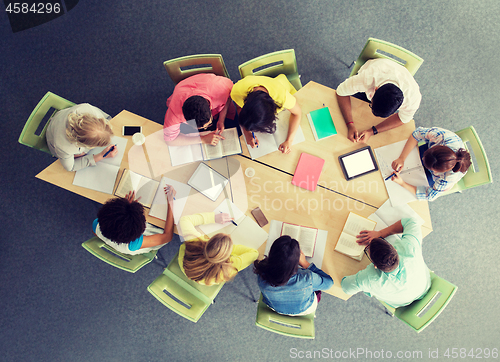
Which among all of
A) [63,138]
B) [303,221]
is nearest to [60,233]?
[63,138]

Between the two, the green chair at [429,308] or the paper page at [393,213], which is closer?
the green chair at [429,308]

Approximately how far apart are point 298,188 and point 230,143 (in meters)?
0.58

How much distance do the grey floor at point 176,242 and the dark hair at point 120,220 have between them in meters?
1.03

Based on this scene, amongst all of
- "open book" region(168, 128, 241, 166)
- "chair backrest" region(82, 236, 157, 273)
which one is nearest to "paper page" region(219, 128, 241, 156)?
"open book" region(168, 128, 241, 166)

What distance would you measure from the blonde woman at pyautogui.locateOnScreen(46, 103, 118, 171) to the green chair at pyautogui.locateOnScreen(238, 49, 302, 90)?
100 centimetres

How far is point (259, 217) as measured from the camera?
1.88m

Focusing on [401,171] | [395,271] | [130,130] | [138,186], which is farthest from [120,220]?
[401,171]

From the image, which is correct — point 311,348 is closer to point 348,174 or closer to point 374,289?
point 374,289

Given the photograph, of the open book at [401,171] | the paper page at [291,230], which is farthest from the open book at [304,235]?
the open book at [401,171]

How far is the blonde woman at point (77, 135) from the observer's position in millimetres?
1667

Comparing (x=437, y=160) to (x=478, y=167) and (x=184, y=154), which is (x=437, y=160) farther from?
(x=184, y=154)

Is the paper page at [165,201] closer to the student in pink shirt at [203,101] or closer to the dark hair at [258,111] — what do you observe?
the student in pink shirt at [203,101]

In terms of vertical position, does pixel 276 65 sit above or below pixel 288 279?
above

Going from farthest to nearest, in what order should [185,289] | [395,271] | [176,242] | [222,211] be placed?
1. [176,242]
2. [185,289]
3. [222,211]
4. [395,271]
